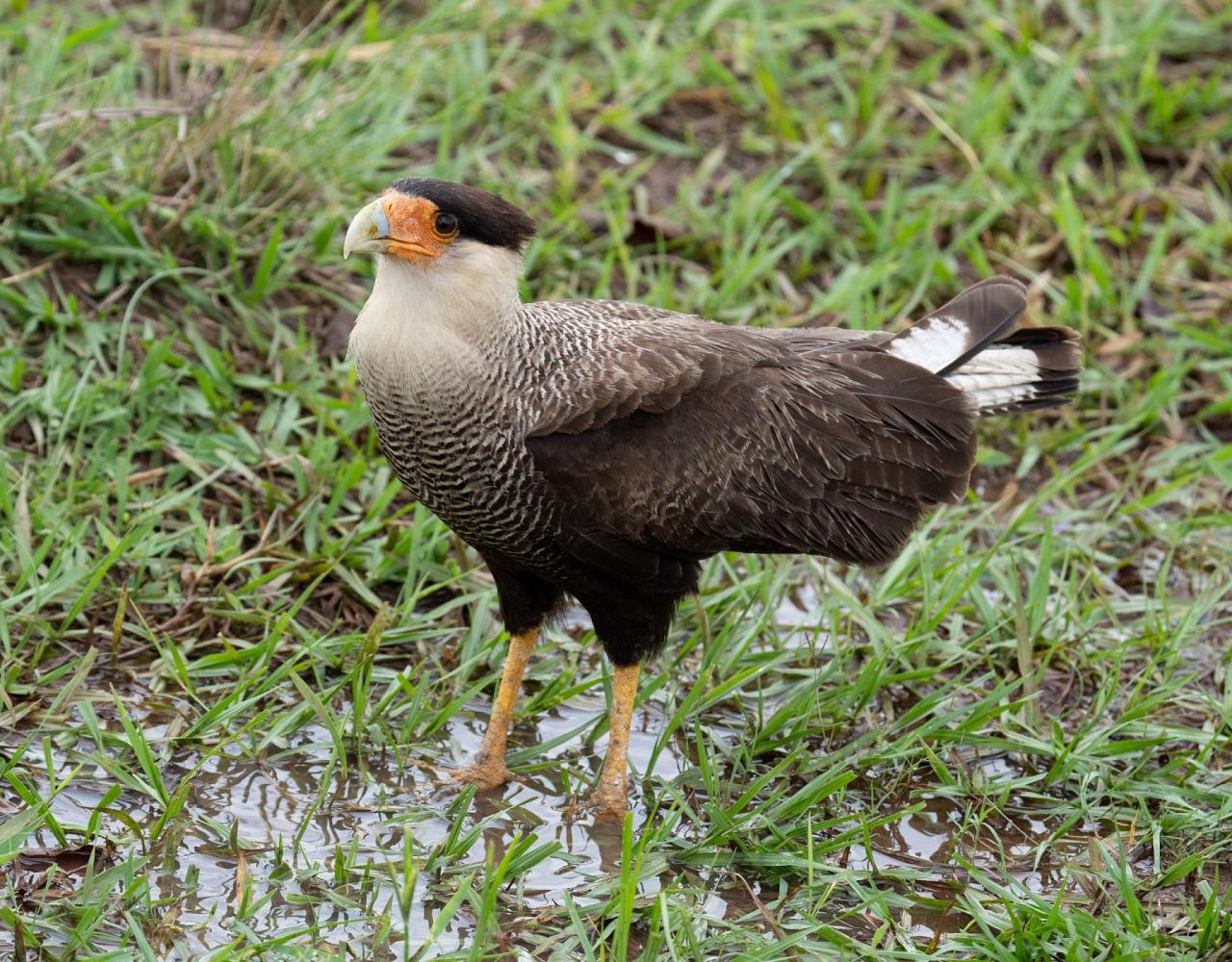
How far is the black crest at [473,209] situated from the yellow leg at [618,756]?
50.9 inches

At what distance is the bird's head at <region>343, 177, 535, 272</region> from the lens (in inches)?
162

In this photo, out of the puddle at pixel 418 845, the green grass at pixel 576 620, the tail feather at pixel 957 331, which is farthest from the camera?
the tail feather at pixel 957 331

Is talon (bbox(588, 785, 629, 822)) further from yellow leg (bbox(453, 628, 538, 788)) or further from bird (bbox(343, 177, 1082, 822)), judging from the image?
yellow leg (bbox(453, 628, 538, 788))

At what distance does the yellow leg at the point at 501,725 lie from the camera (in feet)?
15.0

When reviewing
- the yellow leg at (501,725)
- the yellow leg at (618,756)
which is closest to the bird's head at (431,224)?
the yellow leg at (501,725)

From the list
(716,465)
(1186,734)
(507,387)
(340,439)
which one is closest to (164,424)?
(340,439)

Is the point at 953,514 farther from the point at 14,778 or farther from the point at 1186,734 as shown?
the point at 14,778

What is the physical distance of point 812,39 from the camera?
808 cm

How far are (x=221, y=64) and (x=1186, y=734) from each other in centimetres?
493

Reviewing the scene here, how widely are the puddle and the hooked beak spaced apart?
1396 mm

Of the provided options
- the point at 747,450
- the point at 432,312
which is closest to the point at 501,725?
the point at 747,450

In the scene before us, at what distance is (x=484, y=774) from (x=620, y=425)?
1.10 m

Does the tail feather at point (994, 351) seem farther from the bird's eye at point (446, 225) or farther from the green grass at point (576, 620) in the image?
the bird's eye at point (446, 225)

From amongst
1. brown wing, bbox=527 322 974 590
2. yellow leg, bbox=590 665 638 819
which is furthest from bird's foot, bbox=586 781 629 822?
brown wing, bbox=527 322 974 590
